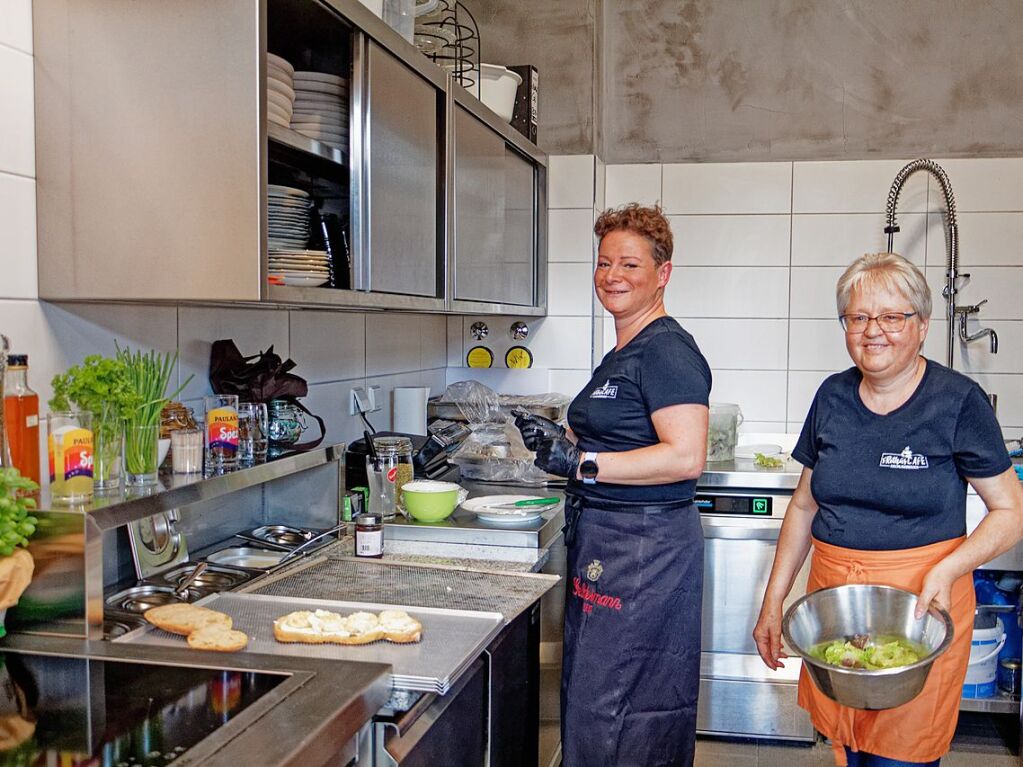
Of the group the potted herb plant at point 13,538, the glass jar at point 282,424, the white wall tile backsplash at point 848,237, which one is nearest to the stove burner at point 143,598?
the potted herb plant at point 13,538

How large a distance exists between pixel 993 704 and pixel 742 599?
0.84m

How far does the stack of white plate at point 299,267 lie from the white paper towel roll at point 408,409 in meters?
1.25

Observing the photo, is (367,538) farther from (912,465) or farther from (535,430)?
(912,465)

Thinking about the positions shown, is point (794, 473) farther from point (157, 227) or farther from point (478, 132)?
point (157, 227)

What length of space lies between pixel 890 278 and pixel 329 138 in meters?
1.07

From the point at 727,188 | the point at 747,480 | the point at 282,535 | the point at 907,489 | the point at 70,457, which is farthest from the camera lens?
the point at 727,188

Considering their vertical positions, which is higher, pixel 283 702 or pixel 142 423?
pixel 142 423

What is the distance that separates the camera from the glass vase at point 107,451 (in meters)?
1.60

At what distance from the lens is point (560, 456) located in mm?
2125

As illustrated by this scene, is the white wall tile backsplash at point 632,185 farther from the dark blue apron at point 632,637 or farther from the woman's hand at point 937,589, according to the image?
the woman's hand at point 937,589

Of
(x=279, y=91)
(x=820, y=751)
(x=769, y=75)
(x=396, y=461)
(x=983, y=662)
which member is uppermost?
(x=769, y=75)

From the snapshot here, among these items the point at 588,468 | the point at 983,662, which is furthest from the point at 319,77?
the point at 983,662

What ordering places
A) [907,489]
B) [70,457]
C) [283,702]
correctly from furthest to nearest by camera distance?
[907,489] → [70,457] → [283,702]

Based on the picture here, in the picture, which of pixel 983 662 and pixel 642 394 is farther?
pixel 983 662
